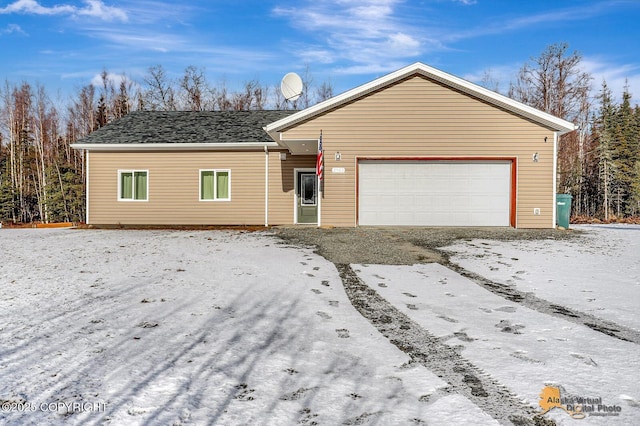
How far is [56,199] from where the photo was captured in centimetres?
2919

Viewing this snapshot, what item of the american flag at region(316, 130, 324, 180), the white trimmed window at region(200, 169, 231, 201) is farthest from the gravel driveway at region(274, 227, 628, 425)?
the white trimmed window at region(200, 169, 231, 201)

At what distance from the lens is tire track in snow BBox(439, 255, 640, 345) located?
4062mm

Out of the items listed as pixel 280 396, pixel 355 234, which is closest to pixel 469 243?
pixel 355 234

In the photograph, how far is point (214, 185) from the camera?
15469 mm

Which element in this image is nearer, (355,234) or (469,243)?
(469,243)

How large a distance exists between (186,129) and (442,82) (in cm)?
1004

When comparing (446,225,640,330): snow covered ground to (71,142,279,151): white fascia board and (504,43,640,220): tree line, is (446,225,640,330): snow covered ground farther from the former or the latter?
(504,43,640,220): tree line

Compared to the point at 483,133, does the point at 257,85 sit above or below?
above

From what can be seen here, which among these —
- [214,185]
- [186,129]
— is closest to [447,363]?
[214,185]

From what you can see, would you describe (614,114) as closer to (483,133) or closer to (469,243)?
(483,133)

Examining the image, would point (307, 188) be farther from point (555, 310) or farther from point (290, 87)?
point (555, 310)

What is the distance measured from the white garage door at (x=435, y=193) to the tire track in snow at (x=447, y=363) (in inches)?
331

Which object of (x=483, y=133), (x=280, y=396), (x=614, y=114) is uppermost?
(x=614, y=114)

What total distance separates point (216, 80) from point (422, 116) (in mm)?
27876
